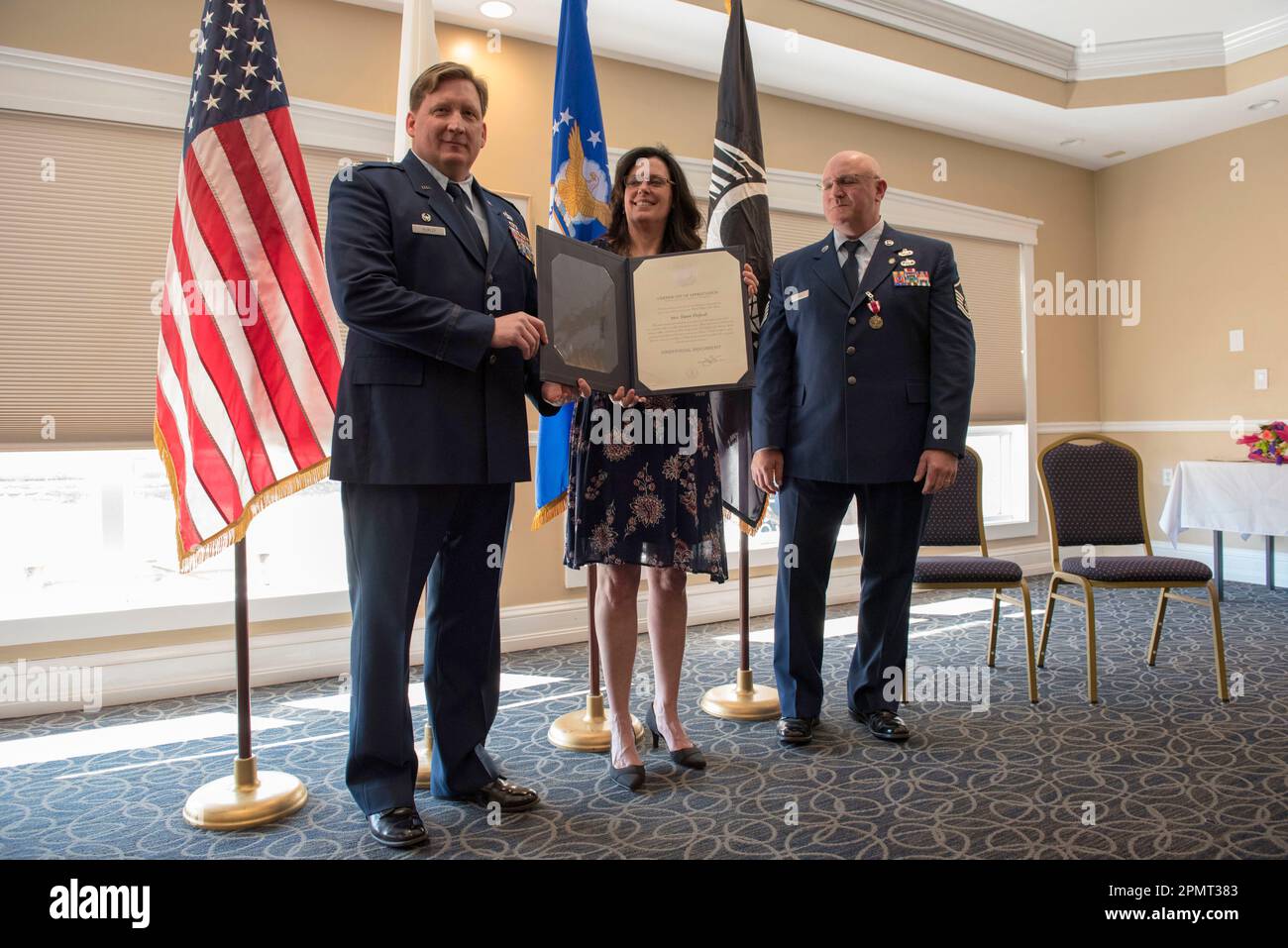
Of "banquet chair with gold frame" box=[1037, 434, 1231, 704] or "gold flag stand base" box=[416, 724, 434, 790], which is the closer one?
"gold flag stand base" box=[416, 724, 434, 790]

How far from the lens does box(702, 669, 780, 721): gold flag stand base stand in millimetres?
2900

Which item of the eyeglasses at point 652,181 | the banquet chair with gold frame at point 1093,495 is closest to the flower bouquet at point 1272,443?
the banquet chair with gold frame at point 1093,495

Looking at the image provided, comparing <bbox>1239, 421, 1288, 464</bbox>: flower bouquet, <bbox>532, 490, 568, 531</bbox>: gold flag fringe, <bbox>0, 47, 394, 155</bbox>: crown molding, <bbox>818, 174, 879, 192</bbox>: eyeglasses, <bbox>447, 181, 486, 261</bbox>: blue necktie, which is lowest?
<bbox>532, 490, 568, 531</bbox>: gold flag fringe

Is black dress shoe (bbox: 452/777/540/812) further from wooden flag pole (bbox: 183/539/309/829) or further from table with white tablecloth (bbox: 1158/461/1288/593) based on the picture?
table with white tablecloth (bbox: 1158/461/1288/593)

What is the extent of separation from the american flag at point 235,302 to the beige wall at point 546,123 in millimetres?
1337

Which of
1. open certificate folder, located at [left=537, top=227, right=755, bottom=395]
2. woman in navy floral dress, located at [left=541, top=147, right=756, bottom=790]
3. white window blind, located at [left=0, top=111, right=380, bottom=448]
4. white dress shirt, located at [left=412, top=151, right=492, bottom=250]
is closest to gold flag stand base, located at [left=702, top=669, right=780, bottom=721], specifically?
woman in navy floral dress, located at [left=541, top=147, right=756, bottom=790]

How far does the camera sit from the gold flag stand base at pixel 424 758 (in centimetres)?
231

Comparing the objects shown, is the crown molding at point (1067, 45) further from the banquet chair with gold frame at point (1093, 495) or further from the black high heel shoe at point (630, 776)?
the black high heel shoe at point (630, 776)

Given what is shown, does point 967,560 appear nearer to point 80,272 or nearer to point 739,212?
point 739,212

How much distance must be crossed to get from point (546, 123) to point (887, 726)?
10.2 feet

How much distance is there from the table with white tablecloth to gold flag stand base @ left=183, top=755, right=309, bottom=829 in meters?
4.88

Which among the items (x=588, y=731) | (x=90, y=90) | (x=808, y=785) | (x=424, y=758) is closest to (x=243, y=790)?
(x=424, y=758)

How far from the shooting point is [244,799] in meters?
2.15

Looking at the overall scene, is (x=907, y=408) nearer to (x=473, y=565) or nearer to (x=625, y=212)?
(x=625, y=212)
